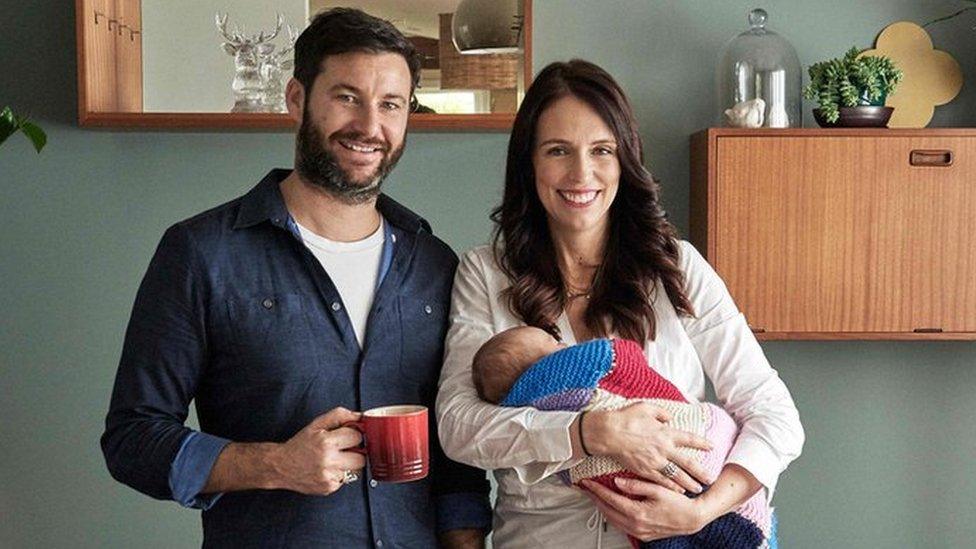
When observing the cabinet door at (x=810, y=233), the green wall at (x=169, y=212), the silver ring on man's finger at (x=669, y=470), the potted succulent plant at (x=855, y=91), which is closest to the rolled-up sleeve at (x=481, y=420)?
the silver ring on man's finger at (x=669, y=470)

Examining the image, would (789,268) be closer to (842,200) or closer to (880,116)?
(842,200)

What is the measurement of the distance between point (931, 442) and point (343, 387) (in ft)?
6.65

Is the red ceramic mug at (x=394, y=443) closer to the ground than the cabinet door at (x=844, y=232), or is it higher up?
closer to the ground

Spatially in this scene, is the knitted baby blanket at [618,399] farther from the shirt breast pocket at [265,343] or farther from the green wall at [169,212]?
the green wall at [169,212]

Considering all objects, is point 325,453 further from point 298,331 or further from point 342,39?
point 342,39

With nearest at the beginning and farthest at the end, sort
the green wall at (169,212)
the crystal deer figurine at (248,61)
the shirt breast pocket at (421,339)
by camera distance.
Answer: the shirt breast pocket at (421,339) < the crystal deer figurine at (248,61) < the green wall at (169,212)

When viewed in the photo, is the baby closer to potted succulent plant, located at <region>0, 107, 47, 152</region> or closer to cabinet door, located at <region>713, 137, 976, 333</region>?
cabinet door, located at <region>713, 137, 976, 333</region>

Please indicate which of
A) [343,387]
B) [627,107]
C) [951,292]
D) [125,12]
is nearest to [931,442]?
[951,292]

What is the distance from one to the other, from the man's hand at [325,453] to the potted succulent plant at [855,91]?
1.78 m

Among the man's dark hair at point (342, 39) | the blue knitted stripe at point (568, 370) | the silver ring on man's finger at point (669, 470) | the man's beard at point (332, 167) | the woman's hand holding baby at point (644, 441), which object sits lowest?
the silver ring on man's finger at point (669, 470)

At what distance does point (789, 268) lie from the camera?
9.80 ft

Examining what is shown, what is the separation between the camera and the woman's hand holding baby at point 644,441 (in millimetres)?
1763

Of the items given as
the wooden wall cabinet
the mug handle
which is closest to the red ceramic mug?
the mug handle

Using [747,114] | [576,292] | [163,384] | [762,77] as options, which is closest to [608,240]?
[576,292]
